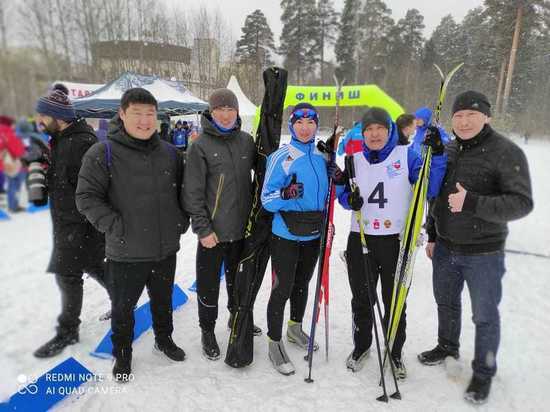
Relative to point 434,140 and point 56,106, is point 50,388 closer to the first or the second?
point 56,106

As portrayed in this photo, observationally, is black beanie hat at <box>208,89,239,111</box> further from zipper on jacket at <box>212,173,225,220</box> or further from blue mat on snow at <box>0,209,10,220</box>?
blue mat on snow at <box>0,209,10,220</box>

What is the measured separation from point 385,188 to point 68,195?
77.4 inches

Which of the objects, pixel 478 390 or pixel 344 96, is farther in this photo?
pixel 344 96

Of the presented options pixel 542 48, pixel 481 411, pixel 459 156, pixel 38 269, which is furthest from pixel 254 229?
pixel 542 48

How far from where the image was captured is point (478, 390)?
2.09 metres

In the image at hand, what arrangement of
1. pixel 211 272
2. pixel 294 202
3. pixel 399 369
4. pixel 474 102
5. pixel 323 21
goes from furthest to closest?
pixel 323 21 < pixel 211 272 < pixel 399 369 < pixel 294 202 < pixel 474 102

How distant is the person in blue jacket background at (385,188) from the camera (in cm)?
207

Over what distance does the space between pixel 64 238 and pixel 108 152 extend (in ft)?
1.93

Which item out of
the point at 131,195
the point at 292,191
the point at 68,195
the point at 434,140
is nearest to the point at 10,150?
the point at 131,195

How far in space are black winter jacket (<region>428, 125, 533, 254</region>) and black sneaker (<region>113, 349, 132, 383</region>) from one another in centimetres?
223

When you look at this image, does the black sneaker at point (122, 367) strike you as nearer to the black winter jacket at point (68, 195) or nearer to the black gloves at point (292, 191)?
the black winter jacket at point (68, 195)

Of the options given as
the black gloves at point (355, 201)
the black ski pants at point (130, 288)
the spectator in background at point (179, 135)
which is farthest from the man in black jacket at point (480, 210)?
the spectator in background at point (179, 135)

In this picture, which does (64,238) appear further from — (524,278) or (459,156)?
(524,278)

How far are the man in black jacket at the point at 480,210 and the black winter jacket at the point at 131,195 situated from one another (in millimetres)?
1727
